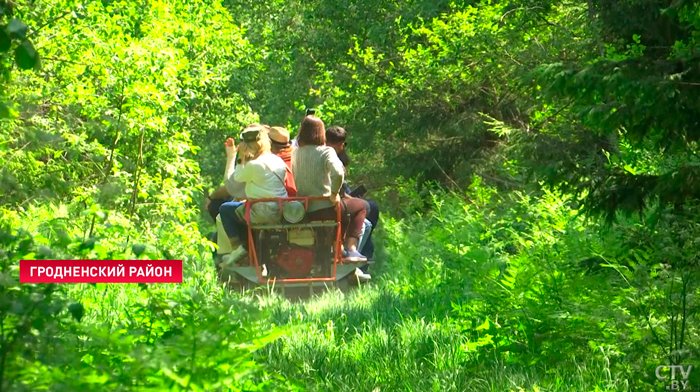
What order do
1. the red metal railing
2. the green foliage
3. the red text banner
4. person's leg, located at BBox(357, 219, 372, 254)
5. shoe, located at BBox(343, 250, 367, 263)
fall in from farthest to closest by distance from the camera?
1. person's leg, located at BBox(357, 219, 372, 254)
2. shoe, located at BBox(343, 250, 367, 263)
3. the red metal railing
4. the red text banner
5. the green foliage

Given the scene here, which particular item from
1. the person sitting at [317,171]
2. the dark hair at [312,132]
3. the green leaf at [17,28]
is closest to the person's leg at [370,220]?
the person sitting at [317,171]

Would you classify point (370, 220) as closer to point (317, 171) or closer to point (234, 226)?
point (317, 171)

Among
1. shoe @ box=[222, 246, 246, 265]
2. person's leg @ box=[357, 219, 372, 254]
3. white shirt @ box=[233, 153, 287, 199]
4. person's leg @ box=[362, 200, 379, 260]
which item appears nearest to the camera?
white shirt @ box=[233, 153, 287, 199]

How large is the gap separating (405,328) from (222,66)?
2080cm

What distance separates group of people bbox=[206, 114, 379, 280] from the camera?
40.9 feet

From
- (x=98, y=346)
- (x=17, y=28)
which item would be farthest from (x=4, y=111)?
(x=98, y=346)

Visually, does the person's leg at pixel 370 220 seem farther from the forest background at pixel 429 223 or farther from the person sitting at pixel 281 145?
the person sitting at pixel 281 145

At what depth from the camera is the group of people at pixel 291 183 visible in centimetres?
1248

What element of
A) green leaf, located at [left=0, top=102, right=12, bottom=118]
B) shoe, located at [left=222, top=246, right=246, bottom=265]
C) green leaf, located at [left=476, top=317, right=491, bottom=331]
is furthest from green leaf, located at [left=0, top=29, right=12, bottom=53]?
shoe, located at [left=222, top=246, right=246, bottom=265]

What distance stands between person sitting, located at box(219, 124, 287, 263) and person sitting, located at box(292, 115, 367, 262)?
0.24 metres

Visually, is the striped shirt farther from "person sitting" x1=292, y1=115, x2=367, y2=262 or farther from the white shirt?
the white shirt

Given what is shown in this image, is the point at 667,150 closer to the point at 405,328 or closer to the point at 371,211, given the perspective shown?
the point at 405,328

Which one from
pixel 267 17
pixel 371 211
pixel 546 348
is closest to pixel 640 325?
pixel 546 348

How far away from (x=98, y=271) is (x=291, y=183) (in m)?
7.38
